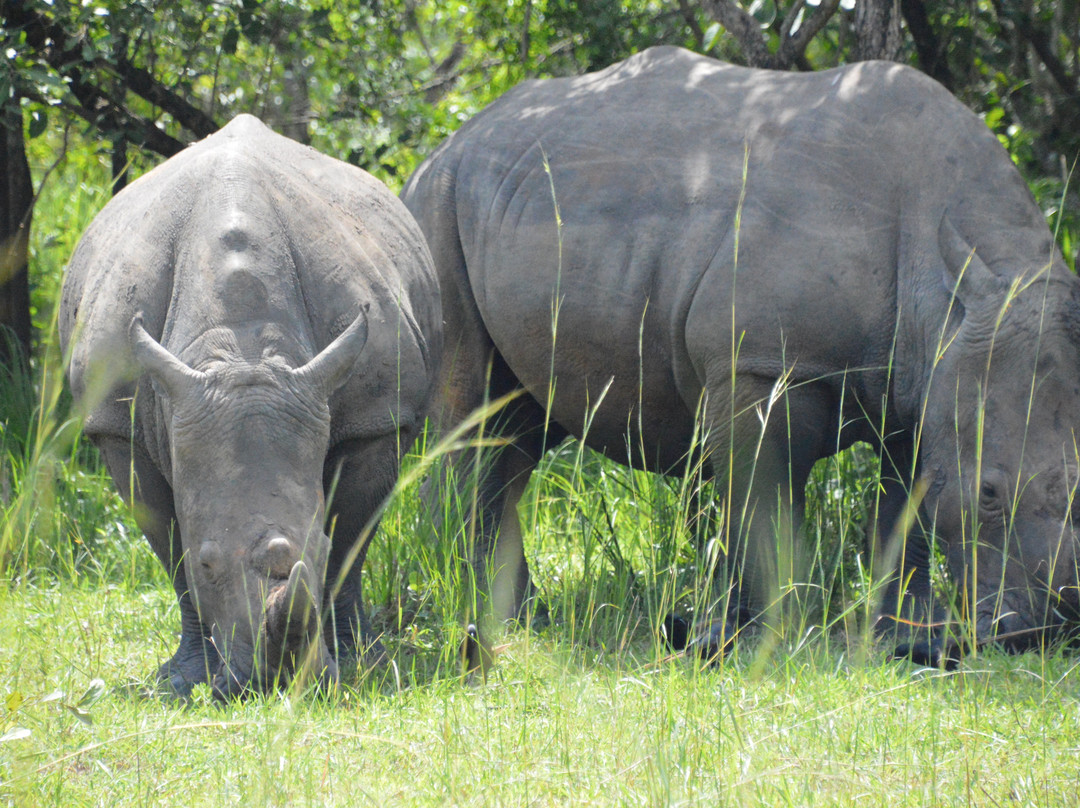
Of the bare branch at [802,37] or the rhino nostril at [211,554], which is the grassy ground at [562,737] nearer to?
the rhino nostril at [211,554]

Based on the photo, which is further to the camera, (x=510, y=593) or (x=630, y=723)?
(x=510, y=593)

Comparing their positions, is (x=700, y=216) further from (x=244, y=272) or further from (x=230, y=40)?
(x=230, y=40)

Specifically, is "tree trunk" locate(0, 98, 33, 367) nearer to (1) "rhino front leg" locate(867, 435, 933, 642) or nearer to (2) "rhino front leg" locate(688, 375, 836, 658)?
(2) "rhino front leg" locate(688, 375, 836, 658)

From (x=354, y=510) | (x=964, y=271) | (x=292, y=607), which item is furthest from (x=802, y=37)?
(x=292, y=607)

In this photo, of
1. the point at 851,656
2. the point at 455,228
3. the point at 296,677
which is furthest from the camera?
the point at 455,228

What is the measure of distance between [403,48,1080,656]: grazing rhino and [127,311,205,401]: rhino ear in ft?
3.67

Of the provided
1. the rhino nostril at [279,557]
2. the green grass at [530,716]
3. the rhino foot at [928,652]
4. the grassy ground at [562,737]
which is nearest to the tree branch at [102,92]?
the green grass at [530,716]

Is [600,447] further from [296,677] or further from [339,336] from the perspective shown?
[296,677]

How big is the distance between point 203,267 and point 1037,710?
2467mm

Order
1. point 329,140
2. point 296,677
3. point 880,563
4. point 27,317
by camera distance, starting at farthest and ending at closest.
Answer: point 329,140 < point 27,317 < point 880,563 < point 296,677

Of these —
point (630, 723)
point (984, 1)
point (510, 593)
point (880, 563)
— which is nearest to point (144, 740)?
point (630, 723)

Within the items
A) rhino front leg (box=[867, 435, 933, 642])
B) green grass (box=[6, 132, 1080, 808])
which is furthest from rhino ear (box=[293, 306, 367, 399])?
rhino front leg (box=[867, 435, 933, 642])

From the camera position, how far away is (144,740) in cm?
336

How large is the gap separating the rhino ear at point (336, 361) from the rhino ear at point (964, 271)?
1.78m
